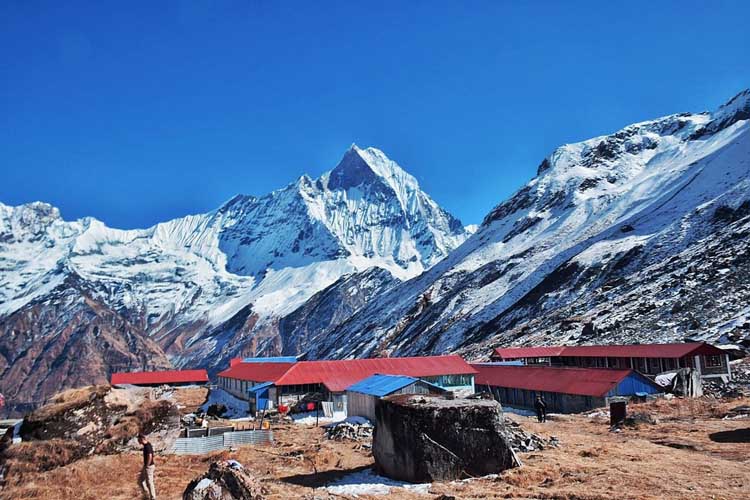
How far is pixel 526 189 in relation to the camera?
651ft

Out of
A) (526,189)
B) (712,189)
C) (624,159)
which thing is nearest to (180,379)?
(712,189)

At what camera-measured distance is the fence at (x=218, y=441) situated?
992 inches

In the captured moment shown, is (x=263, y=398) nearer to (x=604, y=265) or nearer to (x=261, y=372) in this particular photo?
(x=261, y=372)

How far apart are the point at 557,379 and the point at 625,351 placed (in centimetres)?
1453

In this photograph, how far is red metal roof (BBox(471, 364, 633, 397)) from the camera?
40.2 metres

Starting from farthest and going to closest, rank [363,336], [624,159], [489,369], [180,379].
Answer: [624,159] → [363,336] → [180,379] → [489,369]

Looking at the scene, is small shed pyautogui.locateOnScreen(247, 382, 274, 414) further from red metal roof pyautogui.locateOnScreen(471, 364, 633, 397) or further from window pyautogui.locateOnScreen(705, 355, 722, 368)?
window pyautogui.locateOnScreen(705, 355, 722, 368)

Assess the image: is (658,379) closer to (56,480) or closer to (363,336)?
(56,480)

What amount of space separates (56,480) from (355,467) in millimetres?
10344

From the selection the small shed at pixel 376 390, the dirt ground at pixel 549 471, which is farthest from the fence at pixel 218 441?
the small shed at pixel 376 390

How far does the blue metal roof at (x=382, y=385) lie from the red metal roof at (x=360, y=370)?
5776 mm

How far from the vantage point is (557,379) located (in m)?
44.3

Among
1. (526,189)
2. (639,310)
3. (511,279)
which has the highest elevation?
(526,189)

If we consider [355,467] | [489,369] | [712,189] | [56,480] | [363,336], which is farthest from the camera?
[363,336]
